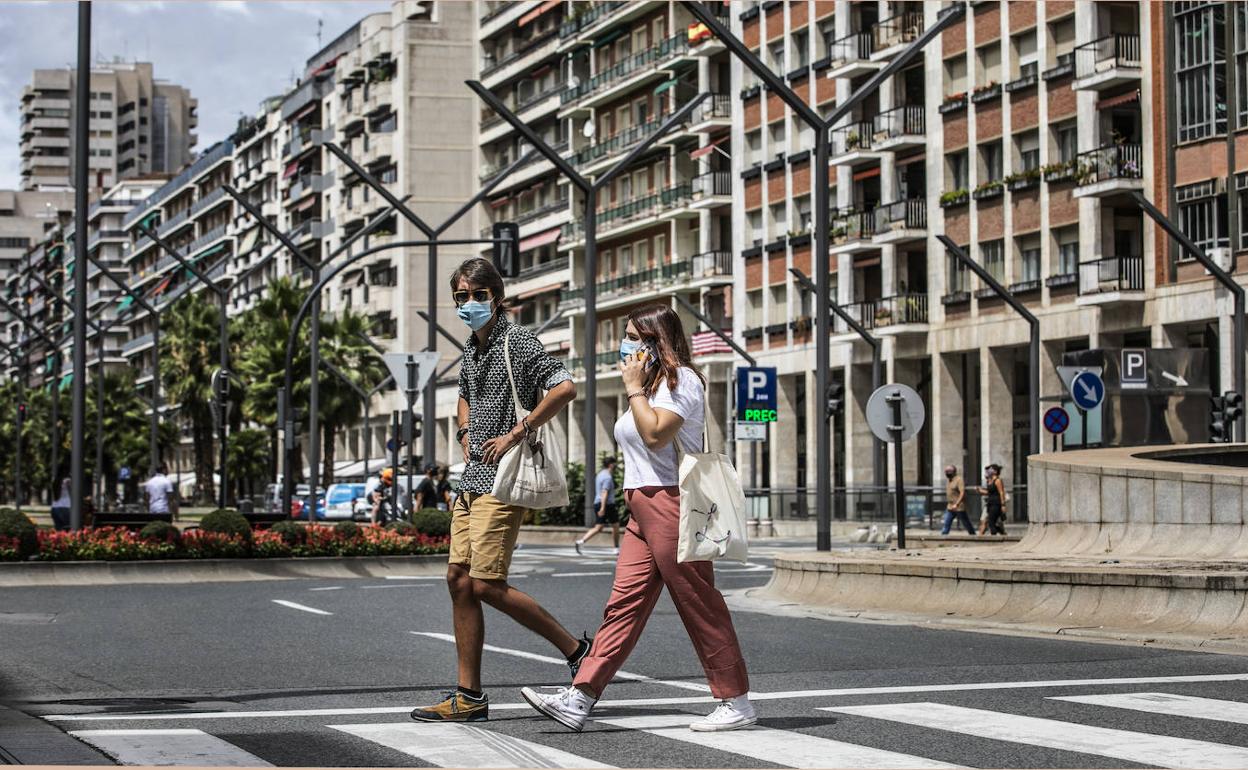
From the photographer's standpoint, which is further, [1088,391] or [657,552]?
[1088,391]

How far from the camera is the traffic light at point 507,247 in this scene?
109 ft

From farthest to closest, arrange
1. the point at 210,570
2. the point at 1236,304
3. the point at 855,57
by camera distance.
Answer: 1. the point at 855,57
2. the point at 1236,304
3. the point at 210,570

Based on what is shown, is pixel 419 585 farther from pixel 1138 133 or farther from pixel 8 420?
pixel 8 420

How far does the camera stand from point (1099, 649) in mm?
13219

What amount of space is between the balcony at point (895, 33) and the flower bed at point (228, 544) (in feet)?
109

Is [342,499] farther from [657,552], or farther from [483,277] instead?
[657,552]

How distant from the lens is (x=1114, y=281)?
49969mm

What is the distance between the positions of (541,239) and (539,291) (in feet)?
7.29

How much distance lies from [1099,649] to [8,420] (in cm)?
12820

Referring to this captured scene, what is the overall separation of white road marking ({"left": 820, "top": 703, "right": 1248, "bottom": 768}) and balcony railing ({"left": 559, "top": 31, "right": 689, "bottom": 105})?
2574 inches

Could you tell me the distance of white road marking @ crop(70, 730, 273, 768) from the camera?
7.34 m

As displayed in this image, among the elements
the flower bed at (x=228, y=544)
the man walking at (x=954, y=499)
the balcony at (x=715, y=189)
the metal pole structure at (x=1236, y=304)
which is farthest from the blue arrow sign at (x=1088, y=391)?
the balcony at (x=715, y=189)

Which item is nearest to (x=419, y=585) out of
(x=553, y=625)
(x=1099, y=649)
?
(x=1099, y=649)

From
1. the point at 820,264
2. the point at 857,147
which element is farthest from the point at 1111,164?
the point at 820,264
